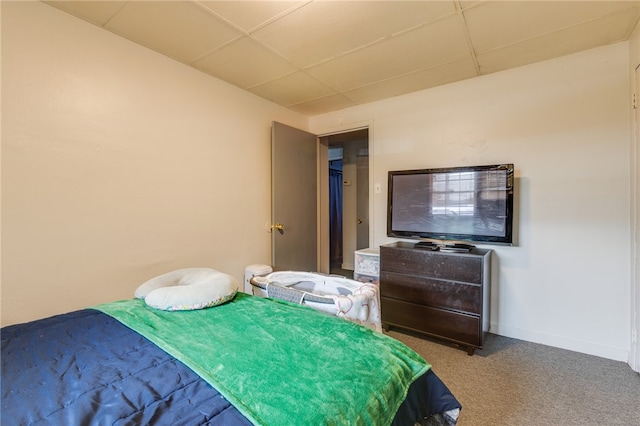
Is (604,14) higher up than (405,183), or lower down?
higher up

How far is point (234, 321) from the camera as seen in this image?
138 centimetres

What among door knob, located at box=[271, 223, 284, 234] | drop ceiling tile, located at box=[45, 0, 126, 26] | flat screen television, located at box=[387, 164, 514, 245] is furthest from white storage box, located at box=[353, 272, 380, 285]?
drop ceiling tile, located at box=[45, 0, 126, 26]

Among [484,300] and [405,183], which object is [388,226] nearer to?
[405,183]

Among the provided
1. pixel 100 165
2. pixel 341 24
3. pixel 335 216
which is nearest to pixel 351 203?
pixel 335 216

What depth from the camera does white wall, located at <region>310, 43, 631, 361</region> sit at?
2.18 m

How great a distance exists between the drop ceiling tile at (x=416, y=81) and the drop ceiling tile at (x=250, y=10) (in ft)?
4.34

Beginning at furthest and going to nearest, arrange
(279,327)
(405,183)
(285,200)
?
(285,200)
(405,183)
(279,327)

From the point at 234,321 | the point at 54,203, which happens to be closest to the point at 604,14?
the point at 234,321

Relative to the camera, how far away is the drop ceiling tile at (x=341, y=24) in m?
1.74

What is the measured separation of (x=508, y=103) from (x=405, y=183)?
113cm

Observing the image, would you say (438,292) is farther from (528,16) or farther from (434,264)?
Result: (528,16)

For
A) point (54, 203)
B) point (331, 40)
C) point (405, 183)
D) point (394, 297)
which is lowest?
point (394, 297)

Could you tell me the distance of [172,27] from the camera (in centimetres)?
193

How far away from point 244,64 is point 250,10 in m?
0.69
